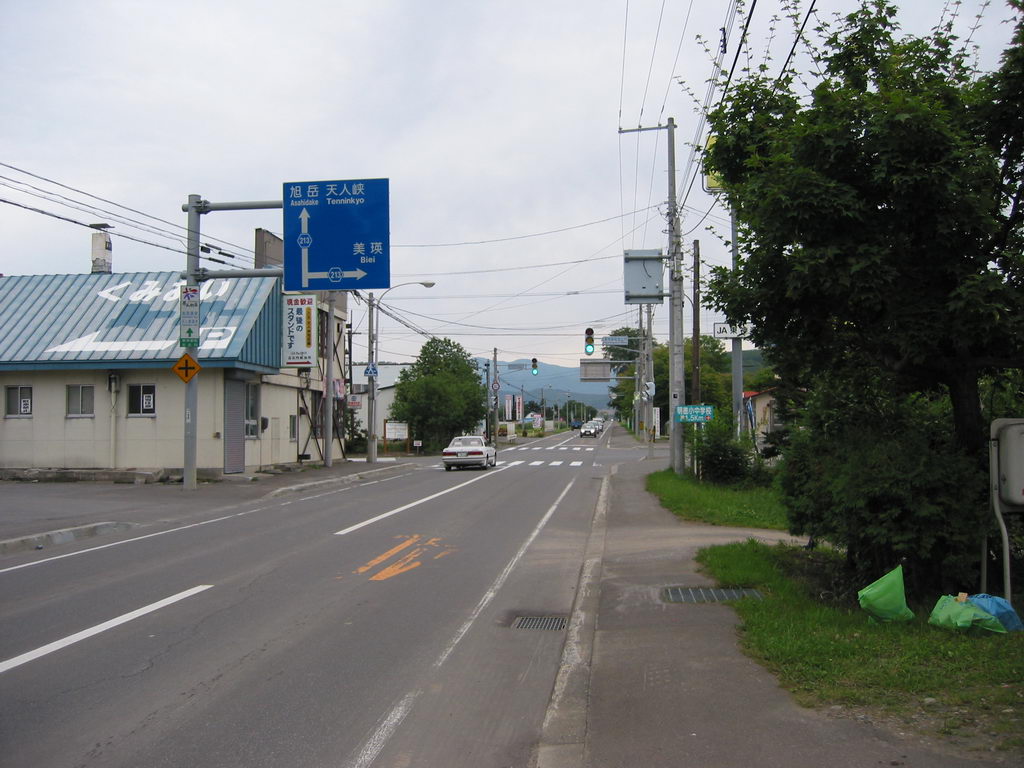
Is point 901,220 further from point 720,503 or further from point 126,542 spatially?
point 126,542

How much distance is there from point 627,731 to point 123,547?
33.4 feet

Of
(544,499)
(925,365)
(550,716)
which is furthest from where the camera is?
(544,499)

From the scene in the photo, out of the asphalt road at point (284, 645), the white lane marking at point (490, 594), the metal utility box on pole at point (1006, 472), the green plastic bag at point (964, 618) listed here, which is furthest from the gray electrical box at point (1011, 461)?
the white lane marking at point (490, 594)

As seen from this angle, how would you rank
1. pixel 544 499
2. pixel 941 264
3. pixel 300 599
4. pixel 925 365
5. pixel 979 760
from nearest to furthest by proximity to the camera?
pixel 979 760
pixel 941 264
pixel 925 365
pixel 300 599
pixel 544 499

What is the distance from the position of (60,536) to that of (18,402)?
614 inches

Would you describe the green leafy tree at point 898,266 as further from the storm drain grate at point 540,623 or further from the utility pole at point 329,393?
the utility pole at point 329,393

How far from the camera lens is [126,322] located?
2698cm

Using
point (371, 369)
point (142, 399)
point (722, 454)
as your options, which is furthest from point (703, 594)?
point (371, 369)

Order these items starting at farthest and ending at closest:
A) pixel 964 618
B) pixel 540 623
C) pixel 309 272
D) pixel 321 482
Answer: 1. pixel 321 482
2. pixel 309 272
3. pixel 540 623
4. pixel 964 618

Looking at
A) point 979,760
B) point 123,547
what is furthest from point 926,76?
point 123,547

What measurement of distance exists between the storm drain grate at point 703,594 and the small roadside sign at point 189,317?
53.1 ft

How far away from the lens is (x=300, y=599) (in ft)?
28.8

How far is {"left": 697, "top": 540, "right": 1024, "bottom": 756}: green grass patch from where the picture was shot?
4.71m

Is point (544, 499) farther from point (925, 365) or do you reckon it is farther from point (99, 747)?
point (99, 747)
